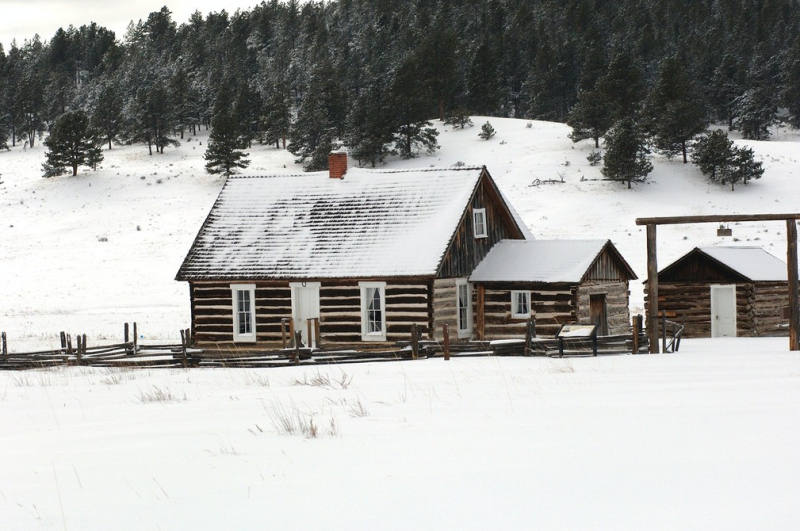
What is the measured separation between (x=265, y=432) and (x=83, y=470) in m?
1.92

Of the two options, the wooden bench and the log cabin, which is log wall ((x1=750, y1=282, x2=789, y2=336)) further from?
the wooden bench

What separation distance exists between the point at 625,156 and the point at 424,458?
60348mm

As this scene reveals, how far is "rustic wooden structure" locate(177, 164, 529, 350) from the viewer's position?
82.2ft

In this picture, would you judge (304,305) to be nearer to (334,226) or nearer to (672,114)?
(334,226)

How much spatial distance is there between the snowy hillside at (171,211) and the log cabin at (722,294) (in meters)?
9.01

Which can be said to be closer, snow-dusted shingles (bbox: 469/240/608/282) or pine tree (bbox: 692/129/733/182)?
snow-dusted shingles (bbox: 469/240/608/282)

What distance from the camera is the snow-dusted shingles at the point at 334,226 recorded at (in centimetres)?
2512

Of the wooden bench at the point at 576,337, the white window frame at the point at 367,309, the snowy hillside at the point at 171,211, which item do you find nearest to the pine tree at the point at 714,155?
the snowy hillside at the point at 171,211

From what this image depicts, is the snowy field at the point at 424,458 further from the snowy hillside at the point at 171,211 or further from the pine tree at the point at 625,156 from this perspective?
the pine tree at the point at 625,156

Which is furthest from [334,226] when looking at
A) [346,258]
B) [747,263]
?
[747,263]

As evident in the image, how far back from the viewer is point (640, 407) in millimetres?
9445

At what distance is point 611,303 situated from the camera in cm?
2797

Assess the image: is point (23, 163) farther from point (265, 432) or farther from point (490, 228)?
point (265, 432)

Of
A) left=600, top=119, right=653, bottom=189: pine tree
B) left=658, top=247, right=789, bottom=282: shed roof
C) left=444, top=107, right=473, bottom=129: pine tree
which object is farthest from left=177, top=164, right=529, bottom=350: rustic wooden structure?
left=444, top=107, right=473, bottom=129: pine tree
